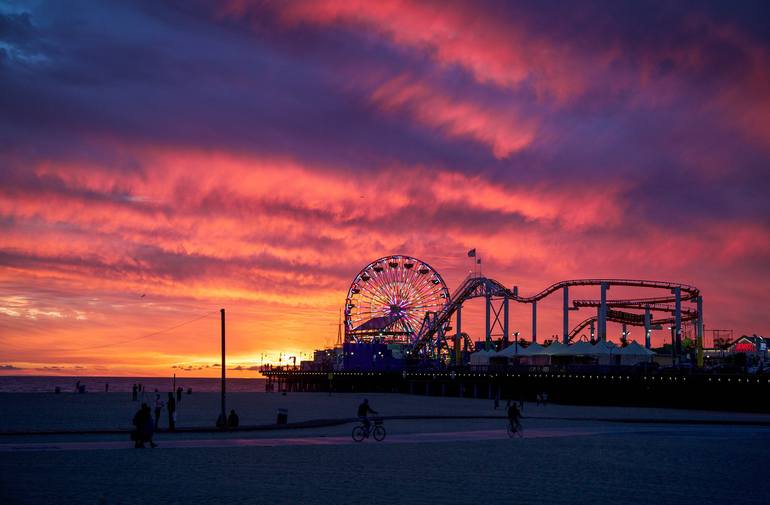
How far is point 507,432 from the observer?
1612 inches

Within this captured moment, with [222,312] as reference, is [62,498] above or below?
below

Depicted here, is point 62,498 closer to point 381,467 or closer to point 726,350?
point 381,467

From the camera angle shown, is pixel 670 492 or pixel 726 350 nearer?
pixel 670 492

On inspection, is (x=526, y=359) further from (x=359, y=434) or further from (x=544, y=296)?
(x=359, y=434)

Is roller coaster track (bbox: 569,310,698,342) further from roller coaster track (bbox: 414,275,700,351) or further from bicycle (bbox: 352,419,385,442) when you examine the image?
bicycle (bbox: 352,419,385,442)

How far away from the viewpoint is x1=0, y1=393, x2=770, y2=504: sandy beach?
19984 mm

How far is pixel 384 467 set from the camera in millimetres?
25750

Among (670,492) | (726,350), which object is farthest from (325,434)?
(726,350)

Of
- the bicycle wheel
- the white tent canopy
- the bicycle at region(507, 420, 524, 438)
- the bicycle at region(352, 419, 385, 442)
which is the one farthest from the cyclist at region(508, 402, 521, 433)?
the white tent canopy

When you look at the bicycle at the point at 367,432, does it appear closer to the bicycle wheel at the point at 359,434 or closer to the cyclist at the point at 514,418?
the bicycle wheel at the point at 359,434

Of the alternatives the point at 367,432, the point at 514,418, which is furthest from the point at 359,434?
the point at 514,418

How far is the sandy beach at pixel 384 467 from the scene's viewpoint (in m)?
20.0

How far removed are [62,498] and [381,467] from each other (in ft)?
32.5

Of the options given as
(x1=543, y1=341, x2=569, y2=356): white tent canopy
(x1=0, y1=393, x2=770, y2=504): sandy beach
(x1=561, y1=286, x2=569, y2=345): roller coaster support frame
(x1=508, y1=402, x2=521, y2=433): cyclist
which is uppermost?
(x1=561, y1=286, x2=569, y2=345): roller coaster support frame
